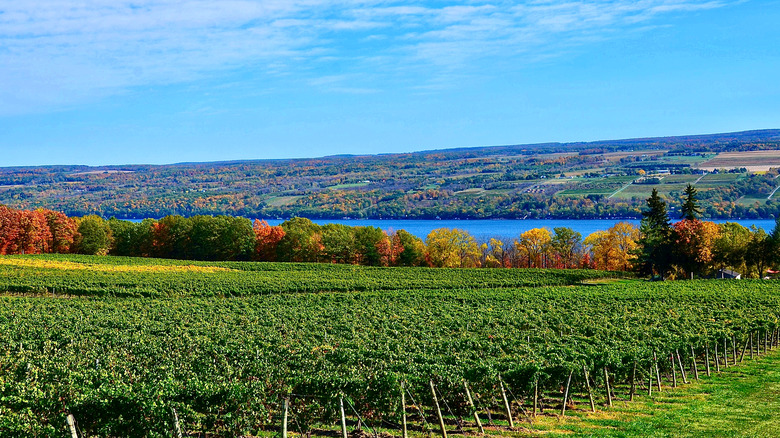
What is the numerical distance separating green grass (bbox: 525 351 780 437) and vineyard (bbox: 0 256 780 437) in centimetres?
65

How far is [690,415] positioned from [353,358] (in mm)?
10878

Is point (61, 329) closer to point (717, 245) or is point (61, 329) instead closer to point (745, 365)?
point (745, 365)

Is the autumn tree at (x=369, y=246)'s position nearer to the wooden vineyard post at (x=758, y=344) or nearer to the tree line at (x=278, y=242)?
the tree line at (x=278, y=242)

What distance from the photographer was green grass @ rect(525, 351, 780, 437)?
18.0 meters

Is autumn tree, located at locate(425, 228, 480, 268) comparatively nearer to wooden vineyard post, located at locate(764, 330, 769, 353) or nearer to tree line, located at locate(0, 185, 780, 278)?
tree line, located at locate(0, 185, 780, 278)

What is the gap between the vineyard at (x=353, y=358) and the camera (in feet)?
52.9

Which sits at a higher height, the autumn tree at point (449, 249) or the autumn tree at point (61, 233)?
the autumn tree at point (61, 233)

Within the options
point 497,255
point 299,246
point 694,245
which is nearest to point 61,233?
point 299,246

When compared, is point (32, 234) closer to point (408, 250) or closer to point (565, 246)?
point (408, 250)

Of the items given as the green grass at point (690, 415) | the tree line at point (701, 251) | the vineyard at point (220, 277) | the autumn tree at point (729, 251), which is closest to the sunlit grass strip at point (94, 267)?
the vineyard at point (220, 277)

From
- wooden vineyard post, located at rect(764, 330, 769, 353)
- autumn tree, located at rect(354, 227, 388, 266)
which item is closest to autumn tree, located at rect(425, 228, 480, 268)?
autumn tree, located at rect(354, 227, 388, 266)

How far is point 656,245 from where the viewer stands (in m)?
75.2

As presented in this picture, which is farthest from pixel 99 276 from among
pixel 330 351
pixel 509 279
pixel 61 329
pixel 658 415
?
pixel 658 415

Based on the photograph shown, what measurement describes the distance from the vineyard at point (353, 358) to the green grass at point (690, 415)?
0.65m
